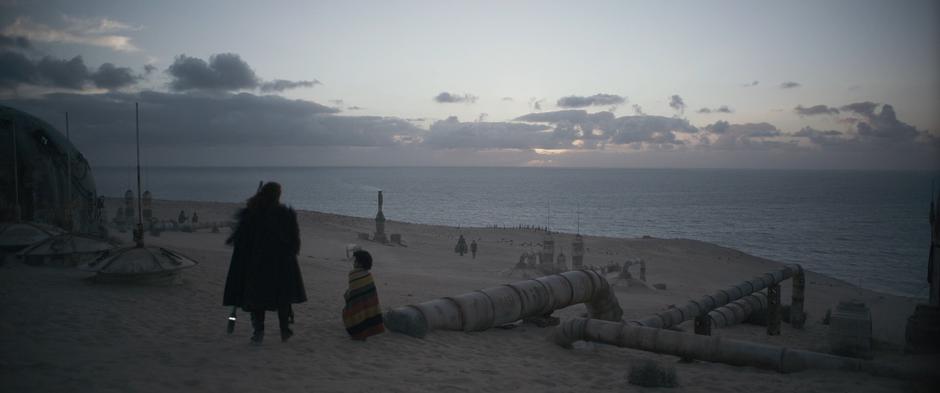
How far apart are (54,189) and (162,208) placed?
30.8m

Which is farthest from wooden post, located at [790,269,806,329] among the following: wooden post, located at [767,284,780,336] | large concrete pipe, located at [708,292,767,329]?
wooden post, located at [767,284,780,336]

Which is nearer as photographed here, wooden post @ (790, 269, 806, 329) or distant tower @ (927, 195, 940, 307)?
distant tower @ (927, 195, 940, 307)

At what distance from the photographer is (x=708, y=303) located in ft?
39.6

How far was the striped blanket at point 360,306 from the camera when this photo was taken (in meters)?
7.45

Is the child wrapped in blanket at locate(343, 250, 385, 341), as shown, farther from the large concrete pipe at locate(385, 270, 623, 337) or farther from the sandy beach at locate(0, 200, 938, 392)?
the large concrete pipe at locate(385, 270, 623, 337)

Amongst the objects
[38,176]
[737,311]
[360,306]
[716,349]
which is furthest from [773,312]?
[38,176]

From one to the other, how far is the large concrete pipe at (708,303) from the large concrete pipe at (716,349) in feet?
4.13

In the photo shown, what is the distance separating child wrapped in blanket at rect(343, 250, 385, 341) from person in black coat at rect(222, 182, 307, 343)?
3.01 feet

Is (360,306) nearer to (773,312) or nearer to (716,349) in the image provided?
(716,349)

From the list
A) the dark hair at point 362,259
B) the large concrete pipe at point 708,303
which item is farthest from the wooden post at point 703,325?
the dark hair at point 362,259

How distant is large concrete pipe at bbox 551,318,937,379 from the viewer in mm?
7047

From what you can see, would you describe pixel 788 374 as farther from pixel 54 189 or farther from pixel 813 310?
pixel 54 189

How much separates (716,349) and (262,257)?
611 centimetres

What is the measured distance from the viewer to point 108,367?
18.0ft
